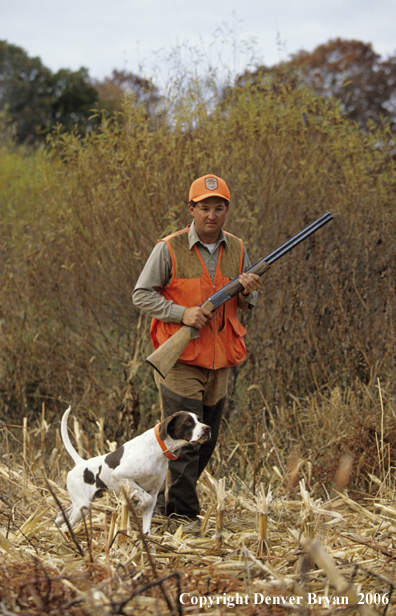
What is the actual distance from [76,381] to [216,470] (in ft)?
7.32

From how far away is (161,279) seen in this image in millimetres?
3695

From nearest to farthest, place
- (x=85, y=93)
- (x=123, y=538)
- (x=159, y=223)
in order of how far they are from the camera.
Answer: (x=123, y=538) → (x=159, y=223) → (x=85, y=93)

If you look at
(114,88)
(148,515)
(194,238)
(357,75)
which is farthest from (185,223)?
(114,88)

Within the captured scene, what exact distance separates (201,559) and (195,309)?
138 centimetres

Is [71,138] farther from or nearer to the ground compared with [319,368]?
farther from the ground

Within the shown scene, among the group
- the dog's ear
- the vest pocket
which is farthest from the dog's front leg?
the vest pocket

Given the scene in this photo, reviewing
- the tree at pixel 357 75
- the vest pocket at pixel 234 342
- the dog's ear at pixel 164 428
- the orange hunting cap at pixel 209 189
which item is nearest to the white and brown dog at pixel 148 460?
the dog's ear at pixel 164 428

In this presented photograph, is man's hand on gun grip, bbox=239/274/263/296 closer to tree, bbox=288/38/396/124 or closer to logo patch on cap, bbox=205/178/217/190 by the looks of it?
logo patch on cap, bbox=205/178/217/190

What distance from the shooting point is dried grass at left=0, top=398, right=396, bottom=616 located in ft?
6.88

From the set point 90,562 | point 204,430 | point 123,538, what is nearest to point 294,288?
point 204,430

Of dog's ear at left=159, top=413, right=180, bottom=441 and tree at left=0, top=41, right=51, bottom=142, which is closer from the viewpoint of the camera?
dog's ear at left=159, top=413, right=180, bottom=441

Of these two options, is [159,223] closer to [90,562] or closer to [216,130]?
[216,130]

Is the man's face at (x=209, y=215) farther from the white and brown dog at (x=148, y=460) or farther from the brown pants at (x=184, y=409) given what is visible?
the white and brown dog at (x=148, y=460)

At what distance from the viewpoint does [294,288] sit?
547cm
